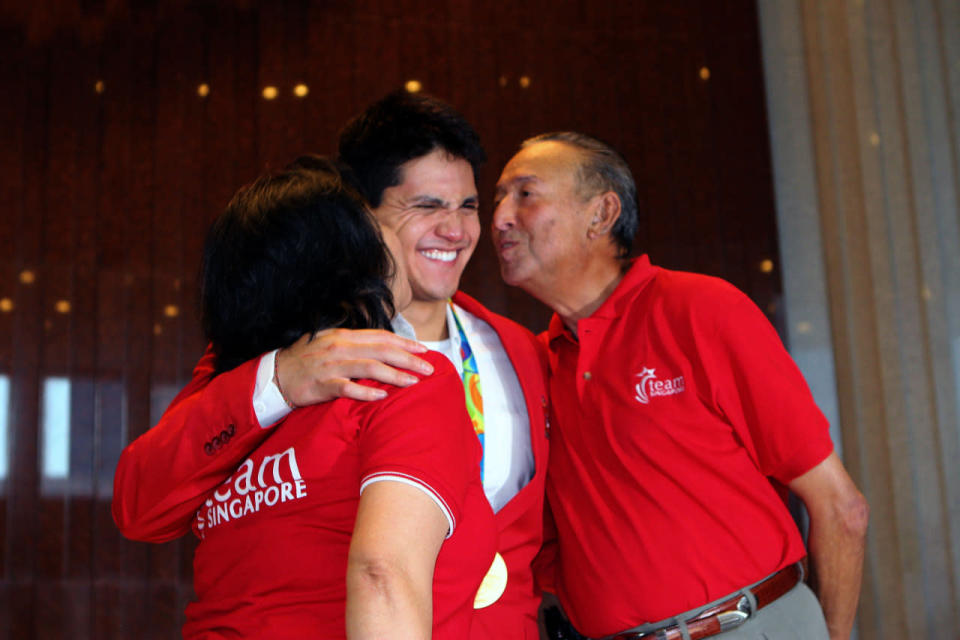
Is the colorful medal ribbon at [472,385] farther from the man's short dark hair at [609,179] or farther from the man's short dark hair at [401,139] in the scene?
the man's short dark hair at [609,179]

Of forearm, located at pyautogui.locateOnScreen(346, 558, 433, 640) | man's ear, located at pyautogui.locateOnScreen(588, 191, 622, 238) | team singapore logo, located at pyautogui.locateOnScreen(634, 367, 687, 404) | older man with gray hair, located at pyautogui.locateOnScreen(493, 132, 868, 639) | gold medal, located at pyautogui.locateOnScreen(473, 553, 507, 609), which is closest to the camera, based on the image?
forearm, located at pyautogui.locateOnScreen(346, 558, 433, 640)

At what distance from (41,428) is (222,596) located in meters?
3.04

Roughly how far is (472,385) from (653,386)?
433 millimetres

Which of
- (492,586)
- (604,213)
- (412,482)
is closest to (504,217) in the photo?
(604,213)

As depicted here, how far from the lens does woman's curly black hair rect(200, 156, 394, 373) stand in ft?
4.31

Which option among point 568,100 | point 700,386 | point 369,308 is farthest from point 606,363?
point 568,100

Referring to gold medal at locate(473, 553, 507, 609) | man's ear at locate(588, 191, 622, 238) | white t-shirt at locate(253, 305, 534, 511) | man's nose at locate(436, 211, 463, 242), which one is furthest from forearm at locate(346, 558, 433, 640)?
man's ear at locate(588, 191, 622, 238)

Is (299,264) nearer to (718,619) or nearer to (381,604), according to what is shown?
(381,604)

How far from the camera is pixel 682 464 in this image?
205cm

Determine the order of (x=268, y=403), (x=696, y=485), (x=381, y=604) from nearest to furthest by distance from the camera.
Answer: (x=381, y=604) → (x=268, y=403) → (x=696, y=485)

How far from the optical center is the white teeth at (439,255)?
7.67 ft

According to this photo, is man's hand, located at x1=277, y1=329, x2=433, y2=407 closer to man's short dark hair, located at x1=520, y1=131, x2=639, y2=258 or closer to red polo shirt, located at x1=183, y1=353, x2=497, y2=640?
red polo shirt, located at x1=183, y1=353, x2=497, y2=640

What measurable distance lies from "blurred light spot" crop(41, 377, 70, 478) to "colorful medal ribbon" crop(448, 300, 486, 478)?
2370 millimetres

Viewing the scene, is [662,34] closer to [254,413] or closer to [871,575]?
[871,575]
